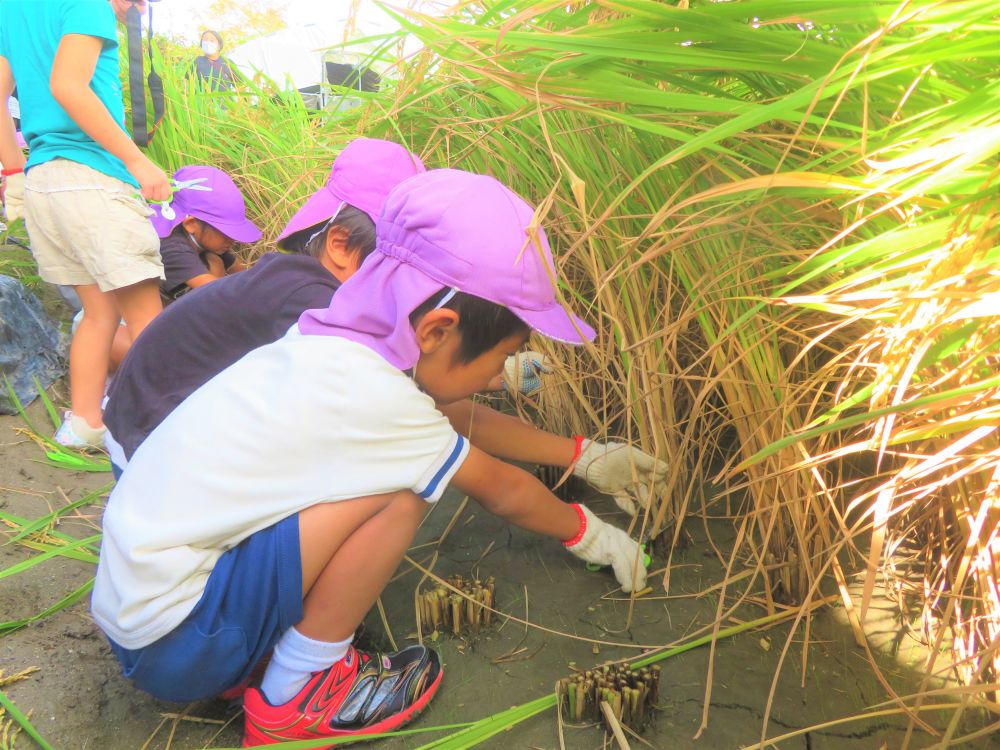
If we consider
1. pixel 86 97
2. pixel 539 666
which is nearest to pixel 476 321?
pixel 539 666

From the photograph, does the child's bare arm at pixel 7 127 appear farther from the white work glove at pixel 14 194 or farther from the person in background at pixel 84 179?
the white work glove at pixel 14 194

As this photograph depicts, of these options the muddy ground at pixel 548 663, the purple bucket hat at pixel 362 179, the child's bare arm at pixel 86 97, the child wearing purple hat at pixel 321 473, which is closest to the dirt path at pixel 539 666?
the muddy ground at pixel 548 663

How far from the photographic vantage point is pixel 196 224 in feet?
8.81

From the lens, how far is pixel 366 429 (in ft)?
3.45

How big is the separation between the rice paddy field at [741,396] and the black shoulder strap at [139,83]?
1438mm

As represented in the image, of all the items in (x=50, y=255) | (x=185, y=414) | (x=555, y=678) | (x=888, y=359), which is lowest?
(x=555, y=678)

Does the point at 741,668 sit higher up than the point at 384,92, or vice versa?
the point at 384,92

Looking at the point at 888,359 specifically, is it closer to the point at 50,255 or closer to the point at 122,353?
the point at 50,255

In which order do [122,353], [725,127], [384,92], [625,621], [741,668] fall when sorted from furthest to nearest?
[122,353] → [384,92] → [625,621] → [741,668] → [725,127]

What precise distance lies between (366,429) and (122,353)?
2081mm

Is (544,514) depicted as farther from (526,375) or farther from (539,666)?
(526,375)

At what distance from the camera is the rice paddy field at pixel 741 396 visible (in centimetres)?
74

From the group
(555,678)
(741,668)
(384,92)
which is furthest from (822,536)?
(384,92)

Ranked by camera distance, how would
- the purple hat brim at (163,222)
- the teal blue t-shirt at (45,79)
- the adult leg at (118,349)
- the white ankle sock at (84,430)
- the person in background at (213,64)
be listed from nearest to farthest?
1. the teal blue t-shirt at (45,79)
2. the white ankle sock at (84,430)
3. the purple hat brim at (163,222)
4. the adult leg at (118,349)
5. the person in background at (213,64)
